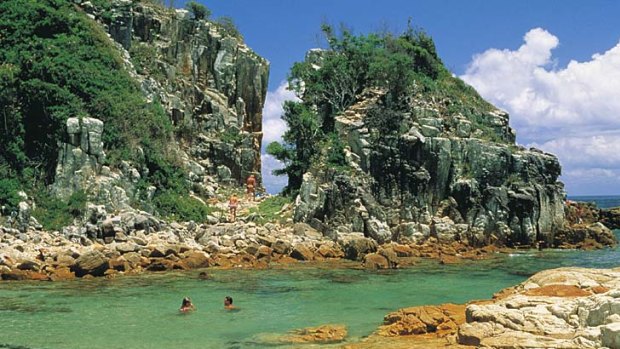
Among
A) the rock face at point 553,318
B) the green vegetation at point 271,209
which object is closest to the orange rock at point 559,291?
the rock face at point 553,318

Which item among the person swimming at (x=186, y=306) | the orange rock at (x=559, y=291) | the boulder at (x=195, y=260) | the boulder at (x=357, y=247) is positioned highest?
the boulder at (x=357, y=247)

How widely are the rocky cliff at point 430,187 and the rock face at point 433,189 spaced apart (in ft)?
0.24

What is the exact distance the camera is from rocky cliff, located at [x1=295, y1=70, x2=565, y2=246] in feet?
141

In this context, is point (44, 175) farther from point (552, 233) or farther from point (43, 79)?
point (552, 233)

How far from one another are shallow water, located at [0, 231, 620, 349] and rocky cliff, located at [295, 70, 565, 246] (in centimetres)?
836

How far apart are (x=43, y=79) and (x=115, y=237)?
14.2 meters

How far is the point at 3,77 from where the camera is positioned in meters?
39.7

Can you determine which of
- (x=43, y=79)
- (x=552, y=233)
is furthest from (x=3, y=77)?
(x=552, y=233)

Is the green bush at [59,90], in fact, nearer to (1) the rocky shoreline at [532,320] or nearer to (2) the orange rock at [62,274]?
(2) the orange rock at [62,274]

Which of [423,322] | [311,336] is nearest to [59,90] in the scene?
[311,336]

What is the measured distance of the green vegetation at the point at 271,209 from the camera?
1722 inches

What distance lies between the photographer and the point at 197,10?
61.8m

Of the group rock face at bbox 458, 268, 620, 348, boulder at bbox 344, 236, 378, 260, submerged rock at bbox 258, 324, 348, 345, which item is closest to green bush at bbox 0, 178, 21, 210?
boulder at bbox 344, 236, 378, 260

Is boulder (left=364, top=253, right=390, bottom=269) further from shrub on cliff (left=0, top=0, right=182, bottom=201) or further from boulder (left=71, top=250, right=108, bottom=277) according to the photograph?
shrub on cliff (left=0, top=0, right=182, bottom=201)
